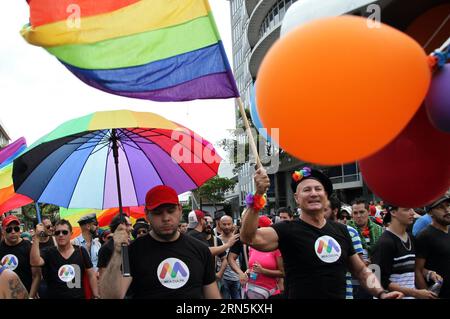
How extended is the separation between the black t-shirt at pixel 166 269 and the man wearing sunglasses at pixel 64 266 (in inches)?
79.7

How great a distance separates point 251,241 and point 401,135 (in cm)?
151

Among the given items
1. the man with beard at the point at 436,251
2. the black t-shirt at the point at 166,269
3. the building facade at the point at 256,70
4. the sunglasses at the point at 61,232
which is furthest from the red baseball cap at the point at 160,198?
the building facade at the point at 256,70

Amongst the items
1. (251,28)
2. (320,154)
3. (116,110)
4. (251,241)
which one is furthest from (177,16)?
(251,28)

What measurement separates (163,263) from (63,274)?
2319 millimetres

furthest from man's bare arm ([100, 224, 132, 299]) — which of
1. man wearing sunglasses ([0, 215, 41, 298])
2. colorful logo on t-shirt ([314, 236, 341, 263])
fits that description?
man wearing sunglasses ([0, 215, 41, 298])

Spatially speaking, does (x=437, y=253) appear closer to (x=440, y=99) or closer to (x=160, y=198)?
(x=160, y=198)

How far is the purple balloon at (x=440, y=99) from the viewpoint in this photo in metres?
1.49

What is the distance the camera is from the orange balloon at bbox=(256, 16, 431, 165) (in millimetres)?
1347

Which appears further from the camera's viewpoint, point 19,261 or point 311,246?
→ point 19,261

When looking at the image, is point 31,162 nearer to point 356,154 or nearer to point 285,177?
point 356,154

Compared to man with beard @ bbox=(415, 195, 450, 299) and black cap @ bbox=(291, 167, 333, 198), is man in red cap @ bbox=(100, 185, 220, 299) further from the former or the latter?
man with beard @ bbox=(415, 195, 450, 299)

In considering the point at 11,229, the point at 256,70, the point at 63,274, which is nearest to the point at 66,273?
the point at 63,274

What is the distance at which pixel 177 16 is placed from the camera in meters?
2.83

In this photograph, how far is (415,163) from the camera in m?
1.85
